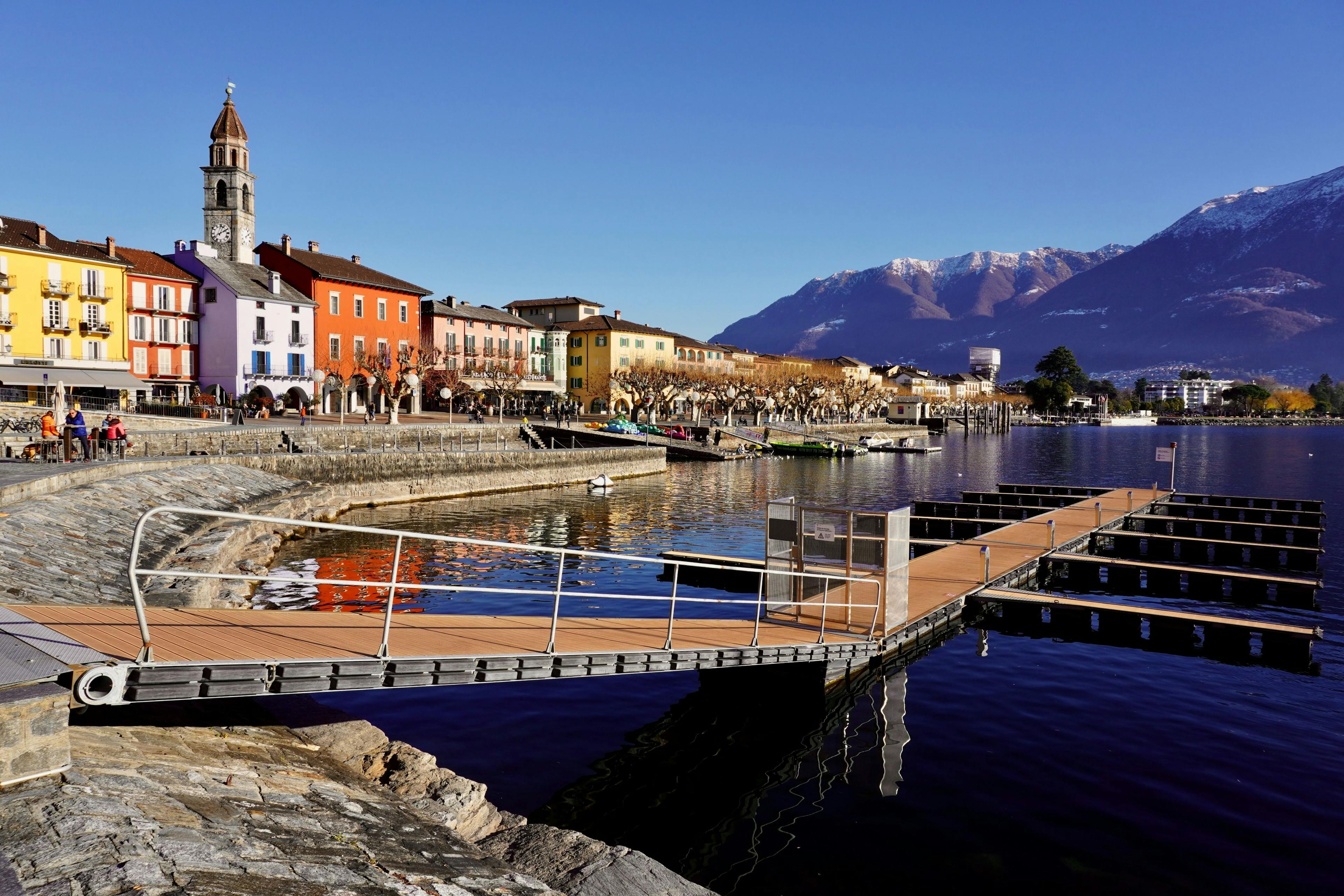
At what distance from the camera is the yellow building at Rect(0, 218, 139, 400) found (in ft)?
171

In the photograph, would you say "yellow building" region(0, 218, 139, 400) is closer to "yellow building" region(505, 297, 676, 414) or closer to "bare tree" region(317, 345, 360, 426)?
"bare tree" region(317, 345, 360, 426)

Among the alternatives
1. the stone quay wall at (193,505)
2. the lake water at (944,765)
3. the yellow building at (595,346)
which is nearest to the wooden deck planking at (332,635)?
the lake water at (944,765)

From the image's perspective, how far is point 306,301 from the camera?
235 ft

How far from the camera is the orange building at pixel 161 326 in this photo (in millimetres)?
61156

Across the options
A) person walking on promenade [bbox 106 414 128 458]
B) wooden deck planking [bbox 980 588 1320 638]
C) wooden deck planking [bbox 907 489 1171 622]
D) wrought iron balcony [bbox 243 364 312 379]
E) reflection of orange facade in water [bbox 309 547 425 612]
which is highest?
wrought iron balcony [bbox 243 364 312 379]

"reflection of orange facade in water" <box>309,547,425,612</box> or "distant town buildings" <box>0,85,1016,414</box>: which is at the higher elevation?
"distant town buildings" <box>0,85,1016,414</box>

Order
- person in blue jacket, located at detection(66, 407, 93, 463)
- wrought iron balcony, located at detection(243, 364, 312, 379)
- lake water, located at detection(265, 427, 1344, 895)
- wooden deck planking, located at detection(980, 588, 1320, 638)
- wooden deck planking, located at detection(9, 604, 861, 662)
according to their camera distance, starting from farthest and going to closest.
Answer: wrought iron balcony, located at detection(243, 364, 312, 379), person in blue jacket, located at detection(66, 407, 93, 463), wooden deck planking, located at detection(980, 588, 1320, 638), lake water, located at detection(265, 427, 1344, 895), wooden deck planking, located at detection(9, 604, 861, 662)

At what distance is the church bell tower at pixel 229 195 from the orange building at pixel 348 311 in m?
2.43

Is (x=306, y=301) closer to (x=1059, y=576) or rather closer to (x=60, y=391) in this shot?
(x=60, y=391)

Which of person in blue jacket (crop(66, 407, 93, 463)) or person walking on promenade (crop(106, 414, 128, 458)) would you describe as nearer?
person in blue jacket (crop(66, 407, 93, 463))

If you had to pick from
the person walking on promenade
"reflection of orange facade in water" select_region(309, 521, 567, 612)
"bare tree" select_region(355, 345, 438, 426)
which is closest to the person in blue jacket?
the person walking on promenade

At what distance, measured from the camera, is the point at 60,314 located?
55.7 m

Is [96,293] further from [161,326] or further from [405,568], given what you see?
[405,568]

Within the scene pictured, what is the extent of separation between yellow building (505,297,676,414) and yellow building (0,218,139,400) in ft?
188
